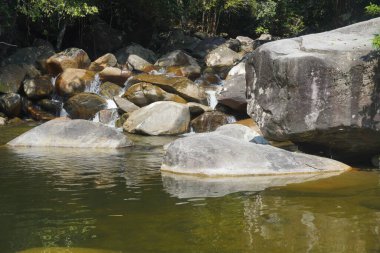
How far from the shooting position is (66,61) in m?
23.8

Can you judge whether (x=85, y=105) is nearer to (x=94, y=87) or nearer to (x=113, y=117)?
(x=113, y=117)

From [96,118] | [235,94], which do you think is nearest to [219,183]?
[235,94]

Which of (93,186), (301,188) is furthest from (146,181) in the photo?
(301,188)

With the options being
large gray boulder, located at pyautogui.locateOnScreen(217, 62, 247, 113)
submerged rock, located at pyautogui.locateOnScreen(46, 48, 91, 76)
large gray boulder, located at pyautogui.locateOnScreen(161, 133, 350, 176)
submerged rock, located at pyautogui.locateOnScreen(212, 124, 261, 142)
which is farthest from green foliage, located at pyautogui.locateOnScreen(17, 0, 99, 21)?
large gray boulder, located at pyautogui.locateOnScreen(161, 133, 350, 176)

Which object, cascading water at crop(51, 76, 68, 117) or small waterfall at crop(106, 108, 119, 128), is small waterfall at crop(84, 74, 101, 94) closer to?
cascading water at crop(51, 76, 68, 117)

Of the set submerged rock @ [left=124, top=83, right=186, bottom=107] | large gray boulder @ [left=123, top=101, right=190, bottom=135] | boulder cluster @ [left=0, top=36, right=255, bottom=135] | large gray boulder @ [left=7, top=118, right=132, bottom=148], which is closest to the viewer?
large gray boulder @ [left=7, top=118, right=132, bottom=148]

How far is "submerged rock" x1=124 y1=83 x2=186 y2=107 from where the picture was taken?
65.4 ft

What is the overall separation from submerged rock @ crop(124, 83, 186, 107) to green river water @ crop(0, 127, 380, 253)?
9119 mm

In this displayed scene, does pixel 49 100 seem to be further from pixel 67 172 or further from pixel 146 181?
pixel 146 181

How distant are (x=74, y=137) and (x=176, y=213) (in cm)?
762

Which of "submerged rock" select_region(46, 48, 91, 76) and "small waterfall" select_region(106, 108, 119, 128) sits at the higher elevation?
"submerged rock" select_region(46, 48, 91, 76)

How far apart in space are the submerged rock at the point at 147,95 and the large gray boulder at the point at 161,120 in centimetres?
211

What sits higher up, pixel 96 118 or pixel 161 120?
pixel 161 120

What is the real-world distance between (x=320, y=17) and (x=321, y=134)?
1929 cm
